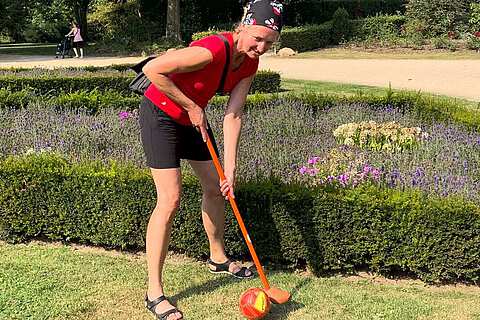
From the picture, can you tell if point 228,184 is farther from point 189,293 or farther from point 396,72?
point 396,72

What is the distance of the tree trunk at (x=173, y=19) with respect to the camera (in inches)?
1025

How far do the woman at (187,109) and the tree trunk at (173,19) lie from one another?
23241 mm

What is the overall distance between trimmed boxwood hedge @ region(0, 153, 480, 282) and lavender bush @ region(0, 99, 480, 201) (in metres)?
0.49

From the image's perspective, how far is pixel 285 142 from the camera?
6.36m

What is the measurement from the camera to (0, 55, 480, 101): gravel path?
544 inches

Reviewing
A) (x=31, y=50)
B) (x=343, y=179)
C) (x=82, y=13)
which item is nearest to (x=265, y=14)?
(x=343, y=179)

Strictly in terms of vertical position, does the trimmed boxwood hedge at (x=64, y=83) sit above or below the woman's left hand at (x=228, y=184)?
below

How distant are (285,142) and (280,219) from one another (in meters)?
2.07

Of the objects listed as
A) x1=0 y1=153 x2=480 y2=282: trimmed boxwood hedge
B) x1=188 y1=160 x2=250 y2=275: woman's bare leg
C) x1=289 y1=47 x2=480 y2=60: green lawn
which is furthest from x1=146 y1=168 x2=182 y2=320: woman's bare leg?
x1=289 y1=47 x2=480 y2=60: green lawn

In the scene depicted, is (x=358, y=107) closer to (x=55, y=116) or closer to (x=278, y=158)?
(x=278, y=158)

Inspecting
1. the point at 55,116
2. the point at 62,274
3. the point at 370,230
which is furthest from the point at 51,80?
the point at 370,230

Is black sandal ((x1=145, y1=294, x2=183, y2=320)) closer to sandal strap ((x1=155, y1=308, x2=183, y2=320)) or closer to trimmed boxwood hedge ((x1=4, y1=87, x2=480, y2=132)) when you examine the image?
sandal strap ((x1=155, y1=308, x2=183, y2=320))

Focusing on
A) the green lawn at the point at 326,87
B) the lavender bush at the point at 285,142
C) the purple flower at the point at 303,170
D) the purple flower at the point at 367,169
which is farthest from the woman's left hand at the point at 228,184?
the green lawn at the point at 326,87

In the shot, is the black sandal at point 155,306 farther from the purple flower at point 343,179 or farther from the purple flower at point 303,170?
the purple flower at point 303,170
